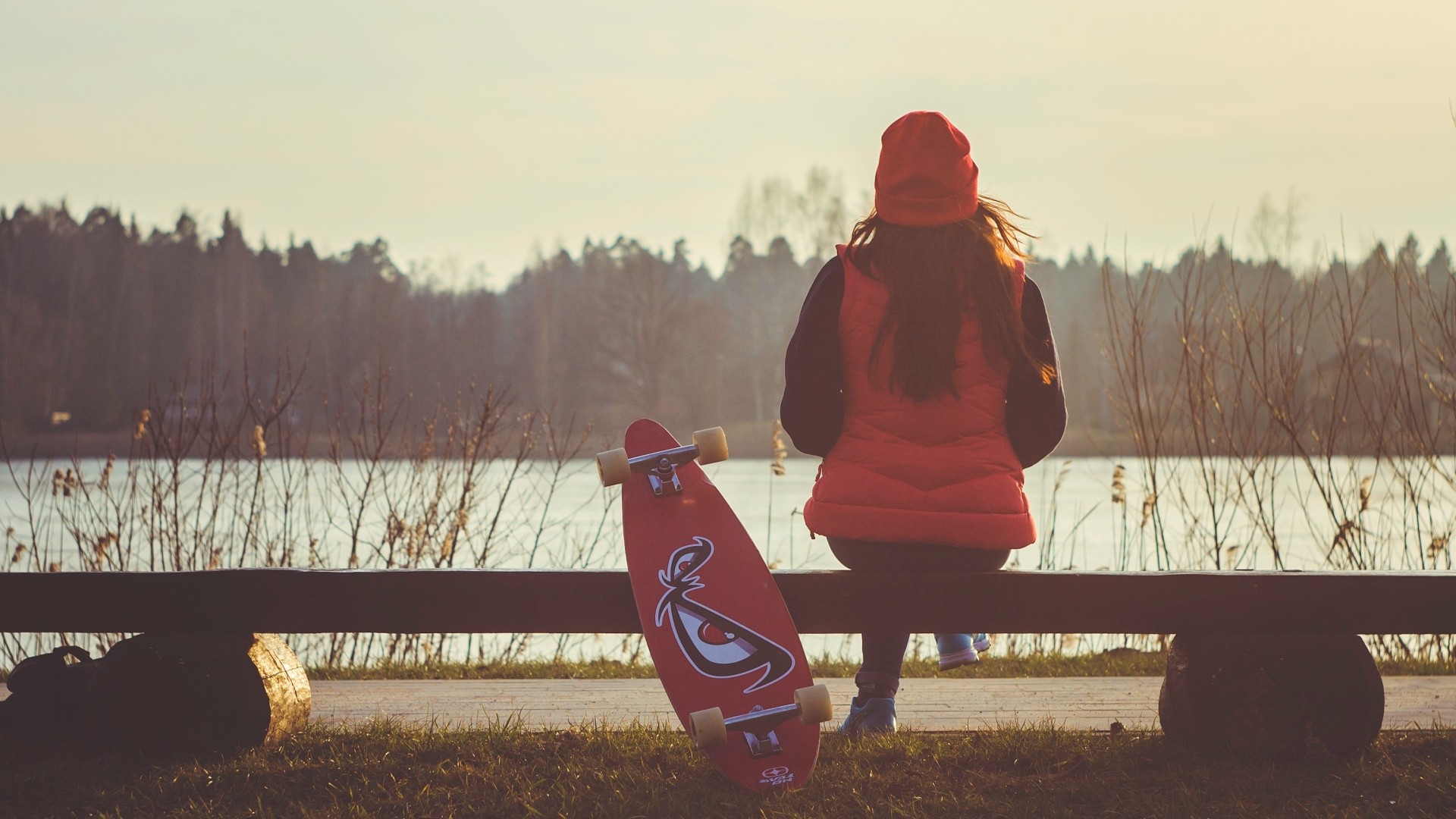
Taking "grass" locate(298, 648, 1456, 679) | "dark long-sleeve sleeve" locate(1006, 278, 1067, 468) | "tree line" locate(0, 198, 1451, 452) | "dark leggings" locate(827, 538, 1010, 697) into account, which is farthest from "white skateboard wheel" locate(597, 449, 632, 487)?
"tree line" locate(0, 198, 1451, 452)

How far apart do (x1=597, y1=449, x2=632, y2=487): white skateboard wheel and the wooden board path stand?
758 mm

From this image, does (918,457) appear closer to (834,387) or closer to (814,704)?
(834,387)

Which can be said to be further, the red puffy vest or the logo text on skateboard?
the red puffy vest

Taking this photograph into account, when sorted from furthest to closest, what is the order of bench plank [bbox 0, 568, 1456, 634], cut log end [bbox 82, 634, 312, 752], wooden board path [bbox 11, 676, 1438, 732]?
wooden board path [bbox 11, 676, 1438, 732] → cut log end [bbox 82, 634, 312, 752] → bench plank [bbox 0, 568, 1456, 634]

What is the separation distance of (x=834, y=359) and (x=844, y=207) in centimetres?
3060

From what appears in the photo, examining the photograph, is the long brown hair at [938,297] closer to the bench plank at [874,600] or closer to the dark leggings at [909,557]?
the dark leggings at [909,557]

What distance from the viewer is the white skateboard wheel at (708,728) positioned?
2.41m

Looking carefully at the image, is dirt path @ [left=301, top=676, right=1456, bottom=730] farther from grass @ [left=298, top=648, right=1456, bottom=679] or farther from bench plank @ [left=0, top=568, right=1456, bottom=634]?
bench plank @ [left=0, top=568, right=1456, bottom=634]

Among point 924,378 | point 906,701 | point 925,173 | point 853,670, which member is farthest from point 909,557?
point 853,670

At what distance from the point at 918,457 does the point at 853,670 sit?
2.15m

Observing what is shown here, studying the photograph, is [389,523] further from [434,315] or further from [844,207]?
[434,315]

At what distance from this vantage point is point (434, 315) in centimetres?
4938

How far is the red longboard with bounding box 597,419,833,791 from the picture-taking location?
2.54 metres

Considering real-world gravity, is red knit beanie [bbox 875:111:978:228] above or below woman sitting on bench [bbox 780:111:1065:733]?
above
